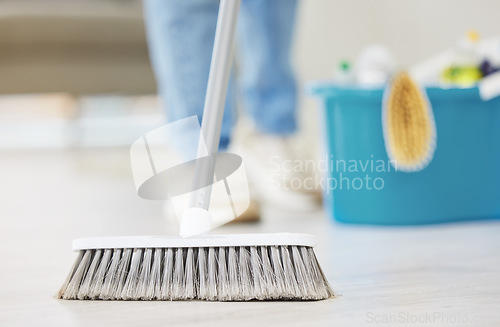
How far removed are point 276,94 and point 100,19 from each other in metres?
1.14

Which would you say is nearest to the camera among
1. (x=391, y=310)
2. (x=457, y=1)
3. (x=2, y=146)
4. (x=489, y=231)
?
(x=391, y=310)

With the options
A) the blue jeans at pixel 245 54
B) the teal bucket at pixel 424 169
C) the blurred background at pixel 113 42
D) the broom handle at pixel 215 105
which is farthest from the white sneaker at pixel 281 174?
the blurred background at pixel 113 42

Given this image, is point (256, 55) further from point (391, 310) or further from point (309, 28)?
point (309, 28)

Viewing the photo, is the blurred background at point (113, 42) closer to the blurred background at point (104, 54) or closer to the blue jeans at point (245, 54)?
the blurred background at point (104, 54)

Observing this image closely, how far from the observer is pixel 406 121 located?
2.82 ft

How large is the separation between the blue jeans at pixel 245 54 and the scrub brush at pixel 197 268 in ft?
1.29

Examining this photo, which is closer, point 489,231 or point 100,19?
point 489,231

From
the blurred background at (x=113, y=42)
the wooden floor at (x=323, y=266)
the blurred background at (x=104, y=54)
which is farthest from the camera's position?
the blurred background at (x=113, y=42)

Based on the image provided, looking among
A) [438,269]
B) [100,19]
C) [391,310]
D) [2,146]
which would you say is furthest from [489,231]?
[2,146]

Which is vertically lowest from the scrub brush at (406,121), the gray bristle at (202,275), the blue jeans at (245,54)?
the gray bristle at (202,275)

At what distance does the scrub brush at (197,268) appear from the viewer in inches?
21.8

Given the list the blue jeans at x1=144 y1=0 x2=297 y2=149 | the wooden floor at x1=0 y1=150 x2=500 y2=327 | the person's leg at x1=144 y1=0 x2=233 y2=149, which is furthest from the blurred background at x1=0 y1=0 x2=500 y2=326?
the person's leg at x1=144 y1=0 x2=233 y2=149

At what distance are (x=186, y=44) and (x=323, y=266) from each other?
40 cm

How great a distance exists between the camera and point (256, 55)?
1.18 metres
